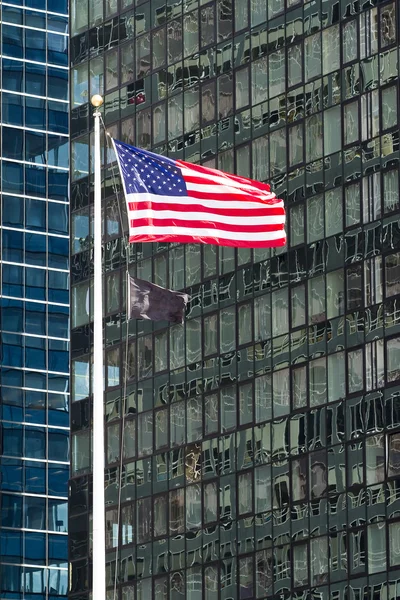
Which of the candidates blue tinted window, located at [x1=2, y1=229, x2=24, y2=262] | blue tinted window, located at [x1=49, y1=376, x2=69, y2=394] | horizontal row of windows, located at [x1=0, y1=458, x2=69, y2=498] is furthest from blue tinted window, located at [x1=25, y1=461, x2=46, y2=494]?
blue tinted window, located at [x1=2, y1=229, x2=24, y2=262]

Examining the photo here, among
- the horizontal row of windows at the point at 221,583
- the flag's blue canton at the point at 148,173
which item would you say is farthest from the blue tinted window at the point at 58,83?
the flag's blue canton at the point at 148,173

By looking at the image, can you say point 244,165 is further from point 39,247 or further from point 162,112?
point 39,247

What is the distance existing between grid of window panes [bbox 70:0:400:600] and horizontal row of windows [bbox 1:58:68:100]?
30.8 meters

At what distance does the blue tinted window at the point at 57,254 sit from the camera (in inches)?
5472

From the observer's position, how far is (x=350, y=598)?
86.9 metres

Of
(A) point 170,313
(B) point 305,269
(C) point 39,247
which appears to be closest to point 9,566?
(C) point 39,247

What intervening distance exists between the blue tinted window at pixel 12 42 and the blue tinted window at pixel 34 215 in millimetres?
10007

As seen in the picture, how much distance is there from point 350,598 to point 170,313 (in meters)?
42.1

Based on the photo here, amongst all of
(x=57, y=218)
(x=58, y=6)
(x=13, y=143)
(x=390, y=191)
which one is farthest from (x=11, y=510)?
(x=390, y=191)

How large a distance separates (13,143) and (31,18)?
9042 mm

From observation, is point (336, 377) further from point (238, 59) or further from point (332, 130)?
point (238, 59)

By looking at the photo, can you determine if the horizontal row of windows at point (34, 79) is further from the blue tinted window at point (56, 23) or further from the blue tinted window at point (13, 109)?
the blue tinted window at point (56, 23)

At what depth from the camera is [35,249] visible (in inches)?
5448

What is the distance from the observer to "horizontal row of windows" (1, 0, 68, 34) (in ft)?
463
